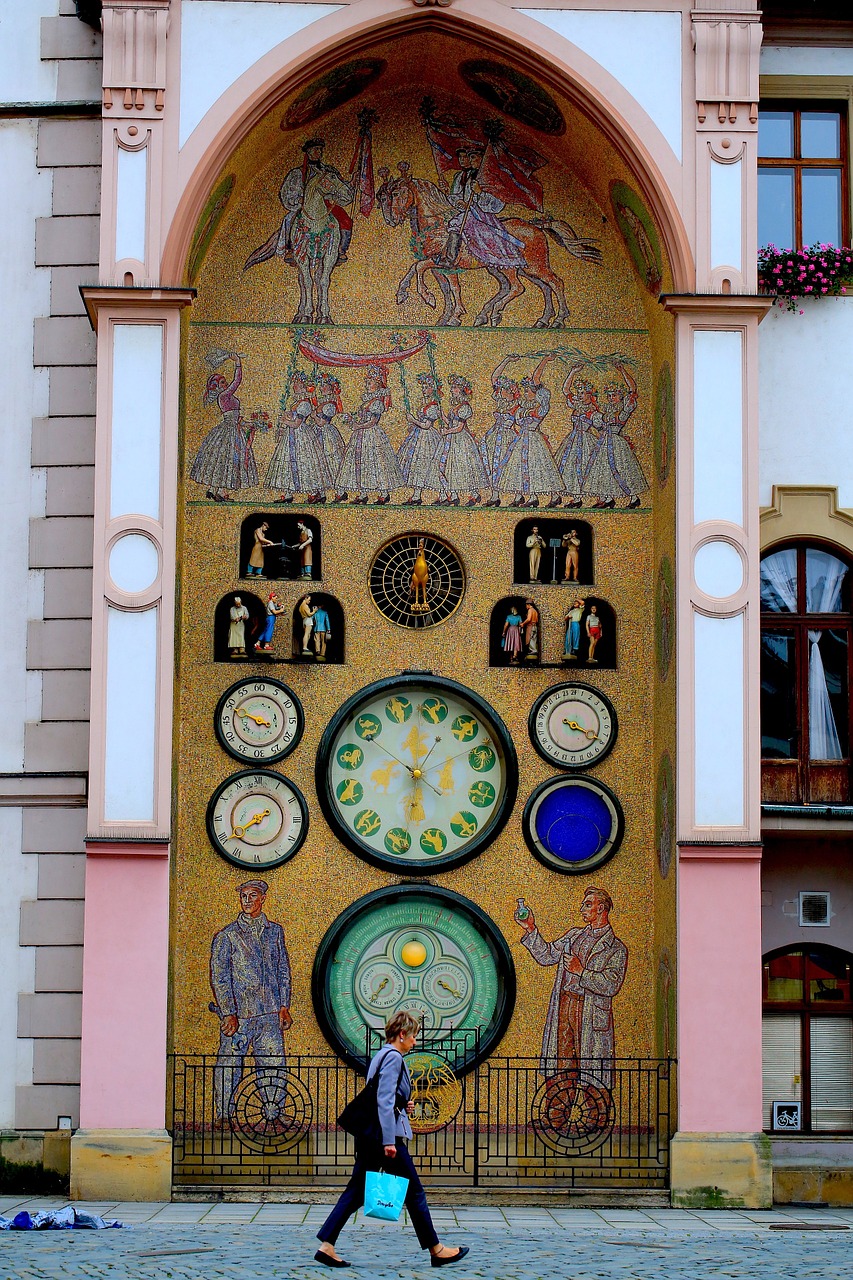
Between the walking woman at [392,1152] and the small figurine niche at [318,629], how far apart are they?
5381 millimetres

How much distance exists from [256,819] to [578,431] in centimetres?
420

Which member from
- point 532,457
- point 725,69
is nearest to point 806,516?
point 532,457

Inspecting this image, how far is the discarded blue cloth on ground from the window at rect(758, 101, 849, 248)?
9482 mm

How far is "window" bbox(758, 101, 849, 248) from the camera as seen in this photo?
1593 cm

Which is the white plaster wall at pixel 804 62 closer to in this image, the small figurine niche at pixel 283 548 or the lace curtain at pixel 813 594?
the lace curtain at pixel 813 594

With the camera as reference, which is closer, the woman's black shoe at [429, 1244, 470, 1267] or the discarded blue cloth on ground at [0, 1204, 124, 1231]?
the woman's black shoe at [429, 1244, 470, 1267]

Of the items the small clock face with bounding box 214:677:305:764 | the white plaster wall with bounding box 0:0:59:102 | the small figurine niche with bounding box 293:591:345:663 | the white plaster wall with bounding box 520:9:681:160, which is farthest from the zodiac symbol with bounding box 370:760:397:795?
the white plaster wall with bounding box 0:0:59:102

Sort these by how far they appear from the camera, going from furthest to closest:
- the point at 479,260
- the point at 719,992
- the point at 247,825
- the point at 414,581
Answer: the point at 479,260 < the point at 414,581 < the point at 247,825 < the point at 719,992

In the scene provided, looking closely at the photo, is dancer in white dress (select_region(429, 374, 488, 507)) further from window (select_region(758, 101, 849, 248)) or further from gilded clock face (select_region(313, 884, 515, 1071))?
gilded clock face (select_region(313, 884, 515, 1071))

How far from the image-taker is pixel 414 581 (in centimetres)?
1548

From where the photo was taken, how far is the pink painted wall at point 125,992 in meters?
13.7

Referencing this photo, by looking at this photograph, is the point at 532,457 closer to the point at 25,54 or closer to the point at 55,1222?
the point at 25,54

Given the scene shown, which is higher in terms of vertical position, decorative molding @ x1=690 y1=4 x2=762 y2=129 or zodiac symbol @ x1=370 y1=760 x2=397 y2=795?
decorative molding @ x1=690 y1=4 x2=762 y2=129

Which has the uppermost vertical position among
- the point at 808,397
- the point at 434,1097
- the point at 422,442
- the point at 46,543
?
the point at 808,397
